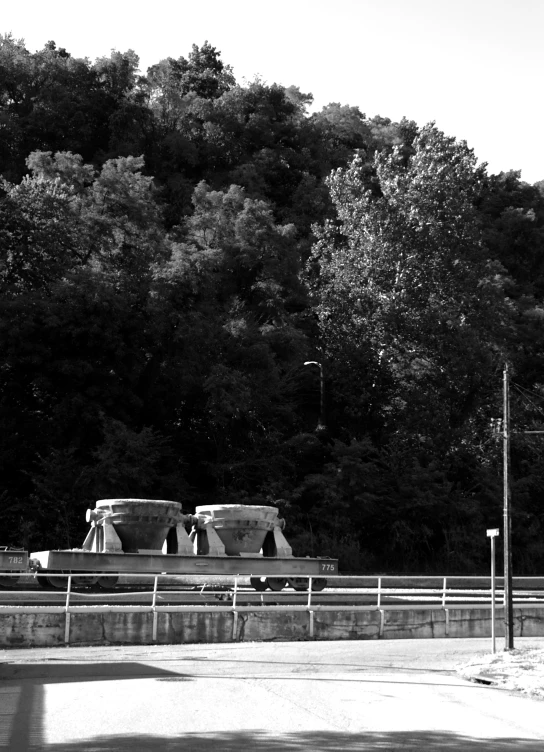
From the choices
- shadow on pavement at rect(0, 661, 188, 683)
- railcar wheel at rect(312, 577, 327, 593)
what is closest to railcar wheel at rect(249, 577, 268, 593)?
railcar wheel at rect(312, 577, 327, 593)

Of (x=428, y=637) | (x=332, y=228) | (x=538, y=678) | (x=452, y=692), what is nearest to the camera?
(x=452, y=692)

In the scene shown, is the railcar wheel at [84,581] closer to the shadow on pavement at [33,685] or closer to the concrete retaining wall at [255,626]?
the concrete retaining wall at [255,626]

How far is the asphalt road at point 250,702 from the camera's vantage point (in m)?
11.8

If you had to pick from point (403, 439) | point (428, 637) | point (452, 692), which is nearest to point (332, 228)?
point (403, 439)

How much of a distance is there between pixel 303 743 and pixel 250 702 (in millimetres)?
3565

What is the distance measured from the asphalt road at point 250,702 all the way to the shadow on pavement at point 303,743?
0.04ft

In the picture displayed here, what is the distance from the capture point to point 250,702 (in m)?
14.9

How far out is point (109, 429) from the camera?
161 ft

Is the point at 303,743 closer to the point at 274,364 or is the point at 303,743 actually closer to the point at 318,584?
the point at 318,584

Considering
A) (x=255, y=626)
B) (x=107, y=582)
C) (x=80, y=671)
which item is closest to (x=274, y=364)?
(x=107, y=582)

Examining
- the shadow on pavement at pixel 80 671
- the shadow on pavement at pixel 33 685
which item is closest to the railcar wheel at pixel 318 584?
the shadow on pavement at pixel 80 671

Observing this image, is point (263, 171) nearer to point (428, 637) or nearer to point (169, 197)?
point (169, 197)

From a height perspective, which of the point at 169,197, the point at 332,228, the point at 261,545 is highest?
the point at 169,197

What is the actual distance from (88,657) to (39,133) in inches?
2559
